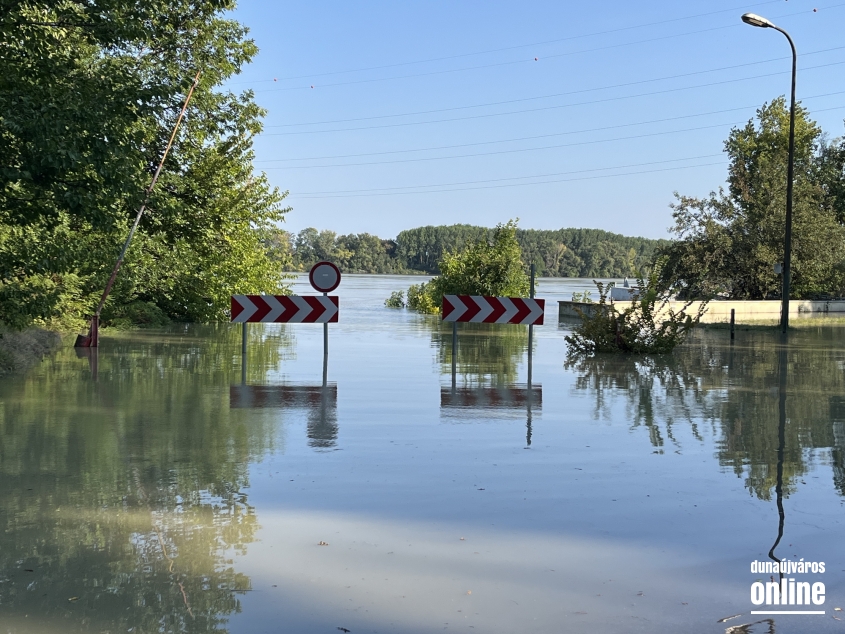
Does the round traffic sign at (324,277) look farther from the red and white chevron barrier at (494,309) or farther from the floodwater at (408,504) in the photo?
the floodwater at (408,504)

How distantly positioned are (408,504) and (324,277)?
10150 millimetres

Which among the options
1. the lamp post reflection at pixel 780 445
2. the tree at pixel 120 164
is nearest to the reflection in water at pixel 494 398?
the lamp post reflection at pixel 780 445

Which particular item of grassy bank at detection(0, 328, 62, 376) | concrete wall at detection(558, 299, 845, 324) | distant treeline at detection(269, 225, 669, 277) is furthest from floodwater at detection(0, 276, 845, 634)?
distant treeline at detection(269, 225, 669, 277)

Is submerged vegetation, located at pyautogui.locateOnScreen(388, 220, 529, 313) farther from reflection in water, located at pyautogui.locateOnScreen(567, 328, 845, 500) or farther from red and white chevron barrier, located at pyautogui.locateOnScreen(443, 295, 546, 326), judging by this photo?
red and white chevron barrier, located at pyautogui.locateOnScreen(443, 295, 546, 326)

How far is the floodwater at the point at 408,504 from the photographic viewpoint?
15.7ft

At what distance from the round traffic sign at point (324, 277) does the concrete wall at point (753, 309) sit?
18443 mm

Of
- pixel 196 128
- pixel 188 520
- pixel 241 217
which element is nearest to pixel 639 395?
pixel 188 520

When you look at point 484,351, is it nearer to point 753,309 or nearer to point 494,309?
point 494,309

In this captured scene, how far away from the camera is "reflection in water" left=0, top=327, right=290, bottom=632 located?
4.75 m

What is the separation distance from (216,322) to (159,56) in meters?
8.39

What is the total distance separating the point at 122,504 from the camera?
6.74 meters

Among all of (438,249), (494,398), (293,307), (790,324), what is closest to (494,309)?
(293,307)

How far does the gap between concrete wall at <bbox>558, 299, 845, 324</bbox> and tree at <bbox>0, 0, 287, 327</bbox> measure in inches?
463

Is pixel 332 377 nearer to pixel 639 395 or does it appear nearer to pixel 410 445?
pixel 639 395
